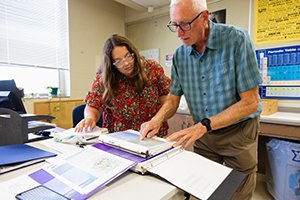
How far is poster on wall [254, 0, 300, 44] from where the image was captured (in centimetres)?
182

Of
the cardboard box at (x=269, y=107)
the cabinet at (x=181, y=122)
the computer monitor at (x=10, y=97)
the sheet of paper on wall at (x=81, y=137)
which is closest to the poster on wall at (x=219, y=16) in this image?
the cardboard box at (x=269, y=107)

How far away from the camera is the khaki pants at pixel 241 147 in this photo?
1033mm

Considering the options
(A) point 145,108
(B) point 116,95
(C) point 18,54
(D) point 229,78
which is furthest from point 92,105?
(C) point 18,54

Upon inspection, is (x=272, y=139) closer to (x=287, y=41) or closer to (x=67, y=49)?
(x=287, y=41)

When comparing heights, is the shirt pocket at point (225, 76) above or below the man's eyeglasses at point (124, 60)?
below

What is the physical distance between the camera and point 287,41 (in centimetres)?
188

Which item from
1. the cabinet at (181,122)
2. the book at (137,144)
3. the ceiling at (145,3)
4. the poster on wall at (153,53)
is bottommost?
the cabinet at (181,122)

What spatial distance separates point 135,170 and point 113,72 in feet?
2.40

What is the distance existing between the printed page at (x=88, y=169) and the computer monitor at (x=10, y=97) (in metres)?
0.74

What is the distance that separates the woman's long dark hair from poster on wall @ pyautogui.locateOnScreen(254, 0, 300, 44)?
1.51 metres

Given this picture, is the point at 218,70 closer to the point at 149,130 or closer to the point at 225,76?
the point at 225,76

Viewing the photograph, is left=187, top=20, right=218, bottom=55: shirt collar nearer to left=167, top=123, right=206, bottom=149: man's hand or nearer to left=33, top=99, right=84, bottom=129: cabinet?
left=167, top=123, right=206, bottom=149: man's hand

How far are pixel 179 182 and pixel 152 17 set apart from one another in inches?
114

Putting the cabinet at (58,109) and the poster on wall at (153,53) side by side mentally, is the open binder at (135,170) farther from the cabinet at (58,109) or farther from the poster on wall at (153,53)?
the poster on wall at (153,53)
